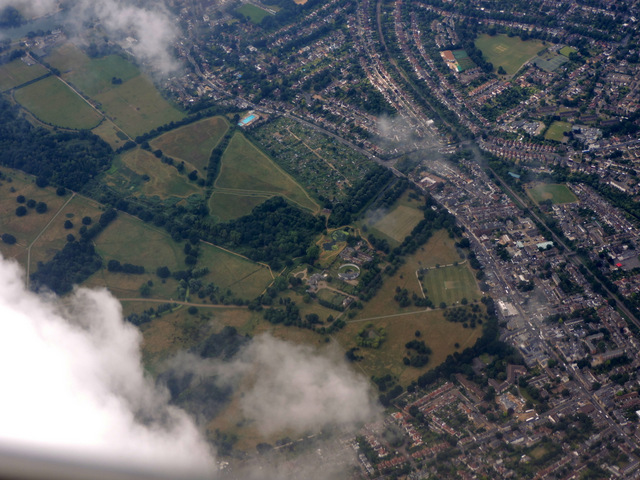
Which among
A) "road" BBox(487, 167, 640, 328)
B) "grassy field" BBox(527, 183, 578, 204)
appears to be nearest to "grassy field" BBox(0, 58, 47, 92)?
"road" BBox(487, 167, 640, 328)

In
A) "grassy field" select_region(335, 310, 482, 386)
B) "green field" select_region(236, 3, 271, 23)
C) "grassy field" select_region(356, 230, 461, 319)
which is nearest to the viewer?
"grassy field" select_region(335, 310, 482, 386)

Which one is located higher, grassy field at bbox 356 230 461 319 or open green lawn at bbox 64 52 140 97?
open green lawn at bbox 64 52 140 97

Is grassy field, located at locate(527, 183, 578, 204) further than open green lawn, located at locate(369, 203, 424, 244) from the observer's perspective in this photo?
Yes

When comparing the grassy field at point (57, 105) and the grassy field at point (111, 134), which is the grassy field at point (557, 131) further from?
the grassy field at point (57, 105)

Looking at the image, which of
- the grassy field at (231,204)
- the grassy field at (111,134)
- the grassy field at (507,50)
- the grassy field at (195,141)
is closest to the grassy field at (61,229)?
the grassy field at (111,134)

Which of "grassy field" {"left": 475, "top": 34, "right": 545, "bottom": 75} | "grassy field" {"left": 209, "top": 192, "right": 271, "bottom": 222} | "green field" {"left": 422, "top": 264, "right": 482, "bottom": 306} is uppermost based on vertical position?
"grassy field" {"left": 475, "top": 34, "right": 545, "bottom": 75}

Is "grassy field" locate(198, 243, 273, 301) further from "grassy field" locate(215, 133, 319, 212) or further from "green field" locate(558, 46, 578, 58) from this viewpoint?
"green field" locate(558, 46, 578, 58)
